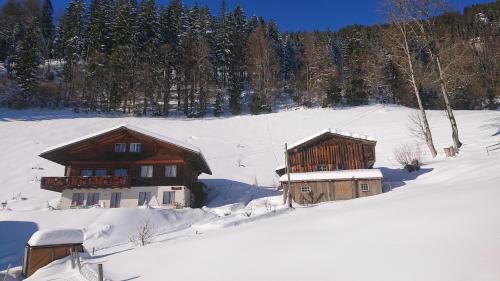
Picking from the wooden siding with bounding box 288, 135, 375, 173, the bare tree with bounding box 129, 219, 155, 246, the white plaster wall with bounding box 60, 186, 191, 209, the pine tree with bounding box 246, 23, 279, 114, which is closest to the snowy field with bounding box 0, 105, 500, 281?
the bare tree with bounding box 129, 219, 155, 246

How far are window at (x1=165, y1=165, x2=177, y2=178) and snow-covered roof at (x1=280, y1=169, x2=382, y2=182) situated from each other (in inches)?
366

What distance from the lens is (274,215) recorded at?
71.2 ft

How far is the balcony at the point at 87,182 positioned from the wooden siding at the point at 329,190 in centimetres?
1357

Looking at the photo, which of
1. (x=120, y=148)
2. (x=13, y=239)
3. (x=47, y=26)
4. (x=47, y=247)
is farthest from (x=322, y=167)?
(x=47, y=26)

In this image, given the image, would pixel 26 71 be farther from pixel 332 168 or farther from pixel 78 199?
pixel 332 168

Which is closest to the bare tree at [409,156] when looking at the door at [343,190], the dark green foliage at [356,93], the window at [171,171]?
Answer: the door at [343,190]

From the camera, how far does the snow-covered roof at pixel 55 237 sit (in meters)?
15.9

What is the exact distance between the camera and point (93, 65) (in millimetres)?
67750

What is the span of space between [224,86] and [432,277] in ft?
248

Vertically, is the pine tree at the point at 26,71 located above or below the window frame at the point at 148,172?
above

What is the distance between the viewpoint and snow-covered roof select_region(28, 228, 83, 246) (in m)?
15.9

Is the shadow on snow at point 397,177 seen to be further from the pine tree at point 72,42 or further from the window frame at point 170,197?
the pine tree at point 72,42

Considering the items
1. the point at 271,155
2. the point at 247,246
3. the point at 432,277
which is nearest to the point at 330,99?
the point at 271,155

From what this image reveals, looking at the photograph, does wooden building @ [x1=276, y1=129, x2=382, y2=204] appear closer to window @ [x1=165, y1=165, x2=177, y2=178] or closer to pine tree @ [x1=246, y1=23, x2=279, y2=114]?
window @ [x1=165, y1=165, x2=177, y2=178]
